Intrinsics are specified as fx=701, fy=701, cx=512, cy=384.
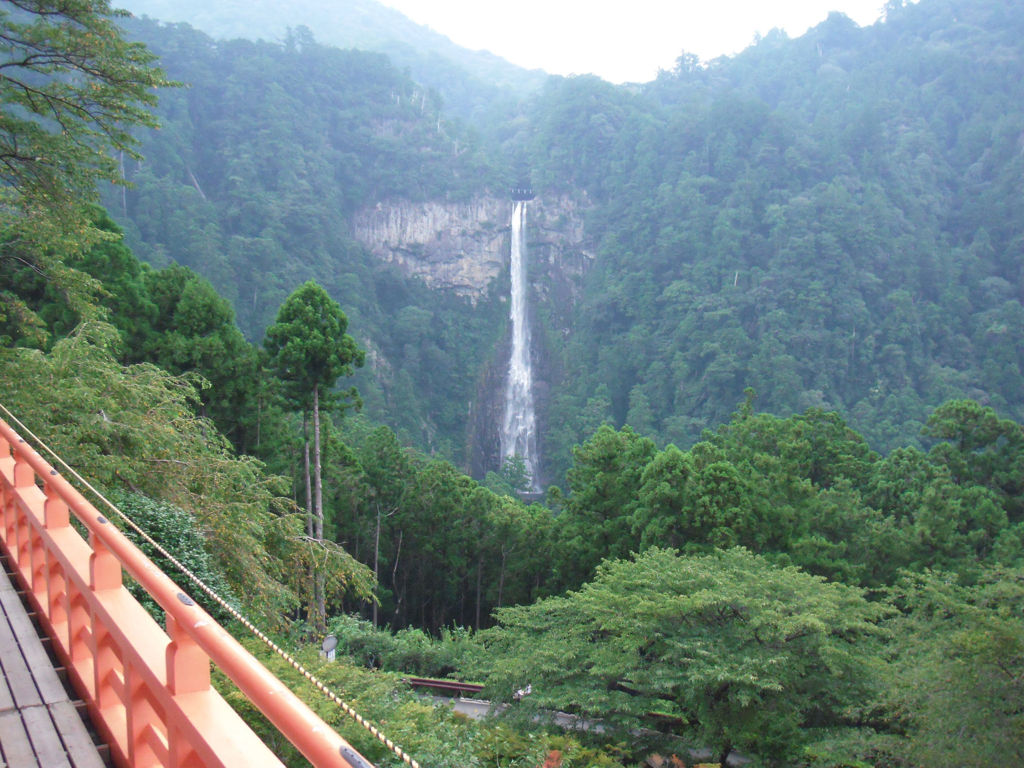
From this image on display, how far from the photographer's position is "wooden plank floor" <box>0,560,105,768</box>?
212 centimetres

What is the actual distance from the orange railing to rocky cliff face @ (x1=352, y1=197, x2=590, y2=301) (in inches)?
2563

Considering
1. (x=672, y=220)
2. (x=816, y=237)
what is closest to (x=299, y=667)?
(x=816, y=237)

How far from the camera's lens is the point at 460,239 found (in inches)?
Answer: 2719

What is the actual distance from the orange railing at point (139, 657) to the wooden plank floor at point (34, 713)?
68 millimetres

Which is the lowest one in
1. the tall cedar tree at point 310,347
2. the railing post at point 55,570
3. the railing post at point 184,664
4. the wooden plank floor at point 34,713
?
the tall cedar tree at point 310,347

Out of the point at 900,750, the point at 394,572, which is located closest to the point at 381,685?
the point at 900,750

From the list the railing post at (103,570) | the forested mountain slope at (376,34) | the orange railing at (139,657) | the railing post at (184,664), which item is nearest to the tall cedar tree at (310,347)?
the orange railing at (139,657)

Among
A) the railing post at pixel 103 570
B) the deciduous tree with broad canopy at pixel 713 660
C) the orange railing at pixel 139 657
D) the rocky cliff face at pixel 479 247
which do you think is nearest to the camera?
the orange railing at pixel 139 657

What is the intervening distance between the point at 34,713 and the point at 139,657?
0.83m

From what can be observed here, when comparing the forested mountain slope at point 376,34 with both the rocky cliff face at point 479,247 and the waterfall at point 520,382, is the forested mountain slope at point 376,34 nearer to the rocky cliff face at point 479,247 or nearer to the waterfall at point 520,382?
the rocky cliff face at point 479,247

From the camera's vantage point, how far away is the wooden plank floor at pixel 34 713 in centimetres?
212

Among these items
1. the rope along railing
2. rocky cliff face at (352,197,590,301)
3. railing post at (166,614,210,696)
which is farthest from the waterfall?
railing post at (166,614,210,696)

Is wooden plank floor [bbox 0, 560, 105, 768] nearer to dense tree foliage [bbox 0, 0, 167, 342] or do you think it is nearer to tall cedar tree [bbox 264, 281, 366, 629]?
dense tree foliage [bbox 0, 0, 167, 342]

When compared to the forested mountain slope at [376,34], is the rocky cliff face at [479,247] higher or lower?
lower
